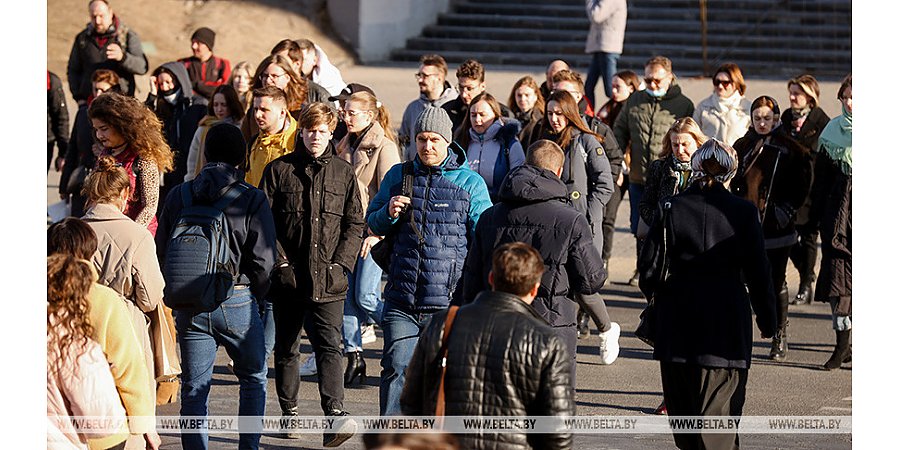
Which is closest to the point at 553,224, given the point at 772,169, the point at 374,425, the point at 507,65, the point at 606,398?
the point at 374,425

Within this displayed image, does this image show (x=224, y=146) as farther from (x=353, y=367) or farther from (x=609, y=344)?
(x=609, y=344)

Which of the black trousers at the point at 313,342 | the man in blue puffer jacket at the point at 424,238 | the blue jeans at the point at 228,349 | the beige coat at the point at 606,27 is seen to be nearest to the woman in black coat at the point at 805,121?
the man in blue puffer jacket at the point at 424,238

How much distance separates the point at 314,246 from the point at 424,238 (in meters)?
0.61

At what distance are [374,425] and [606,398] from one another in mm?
1688

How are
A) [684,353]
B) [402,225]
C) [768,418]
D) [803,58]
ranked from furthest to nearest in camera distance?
[803,58] < [768,418] < [402,225] < [684,353]

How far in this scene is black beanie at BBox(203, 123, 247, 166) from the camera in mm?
6867

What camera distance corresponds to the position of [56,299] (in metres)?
5.02

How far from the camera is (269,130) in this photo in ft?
27.7

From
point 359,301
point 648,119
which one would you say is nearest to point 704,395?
point 359,301

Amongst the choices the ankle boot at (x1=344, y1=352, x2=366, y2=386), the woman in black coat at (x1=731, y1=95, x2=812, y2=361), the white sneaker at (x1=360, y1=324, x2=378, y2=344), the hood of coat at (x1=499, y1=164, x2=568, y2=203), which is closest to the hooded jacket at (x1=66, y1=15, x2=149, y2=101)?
the white sneaker at (x1=360, y1=324, x2=378, y2=344)

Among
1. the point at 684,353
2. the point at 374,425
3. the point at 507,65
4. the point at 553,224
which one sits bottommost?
the point at 374,425

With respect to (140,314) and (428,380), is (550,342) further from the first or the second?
(140,314)

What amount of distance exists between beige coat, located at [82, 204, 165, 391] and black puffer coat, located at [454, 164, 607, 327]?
146 centimetres

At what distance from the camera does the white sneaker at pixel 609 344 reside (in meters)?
9.18
